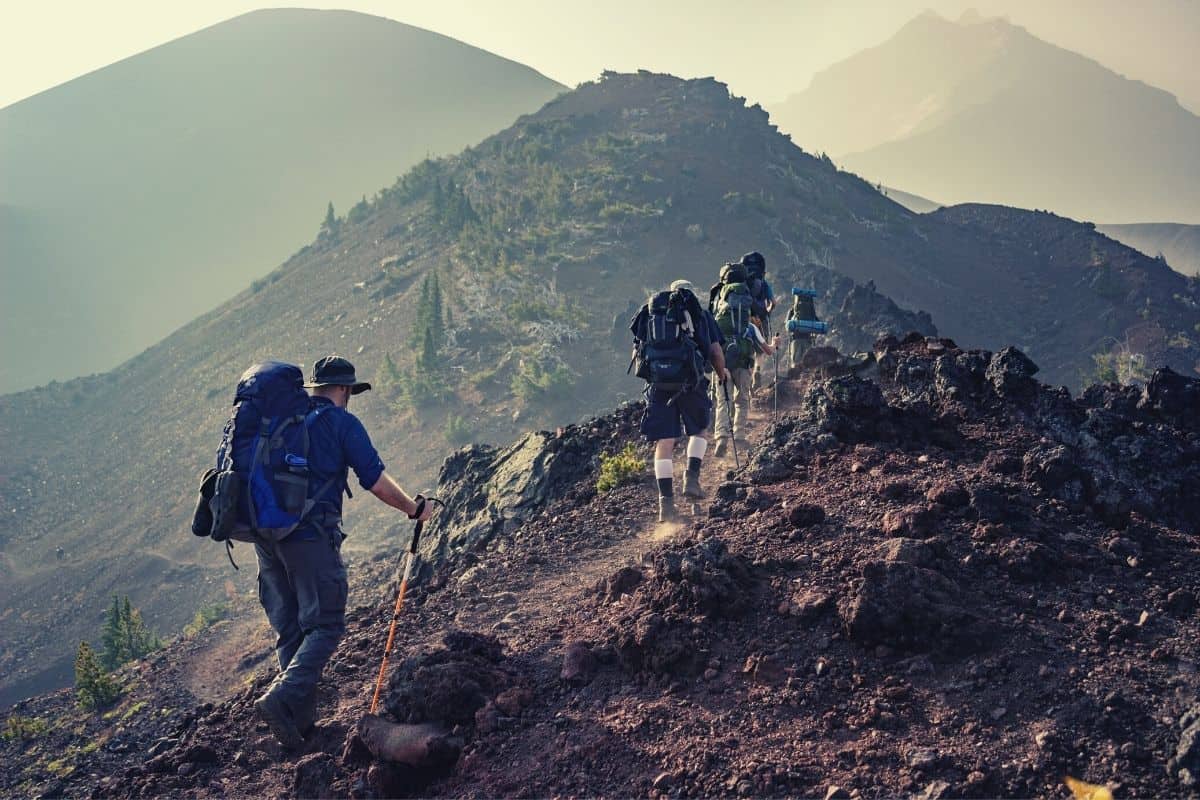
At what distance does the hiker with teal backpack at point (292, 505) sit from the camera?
5.44 meters

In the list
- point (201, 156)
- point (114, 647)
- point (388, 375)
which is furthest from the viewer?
point (201, 156)

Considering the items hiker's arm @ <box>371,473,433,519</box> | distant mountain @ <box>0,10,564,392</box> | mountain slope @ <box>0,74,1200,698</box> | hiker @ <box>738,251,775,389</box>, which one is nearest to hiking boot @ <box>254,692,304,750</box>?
hiker's arm @ <box>371,473,433,519</box>

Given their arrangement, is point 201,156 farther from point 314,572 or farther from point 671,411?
point 314,572

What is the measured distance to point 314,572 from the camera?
5.62 m

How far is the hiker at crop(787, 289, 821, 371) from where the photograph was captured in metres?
13.2

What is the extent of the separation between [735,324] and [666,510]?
2800 mm

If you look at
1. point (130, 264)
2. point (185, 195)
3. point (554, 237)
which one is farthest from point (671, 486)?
point (185, 195)

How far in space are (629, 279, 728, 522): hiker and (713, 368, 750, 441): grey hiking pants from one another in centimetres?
225

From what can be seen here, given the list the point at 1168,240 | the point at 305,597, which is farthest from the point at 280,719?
the point at 1168,240

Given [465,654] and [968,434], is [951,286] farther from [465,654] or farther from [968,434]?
[465,654]

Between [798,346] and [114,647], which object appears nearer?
[798,346]

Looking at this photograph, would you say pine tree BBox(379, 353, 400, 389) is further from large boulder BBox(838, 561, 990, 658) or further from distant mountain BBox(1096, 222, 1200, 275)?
distant mountain BBox(1096, 222, 1200, 275)

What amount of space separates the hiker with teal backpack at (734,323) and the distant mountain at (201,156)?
76.8 m

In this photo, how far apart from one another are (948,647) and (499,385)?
3344 centimetres
